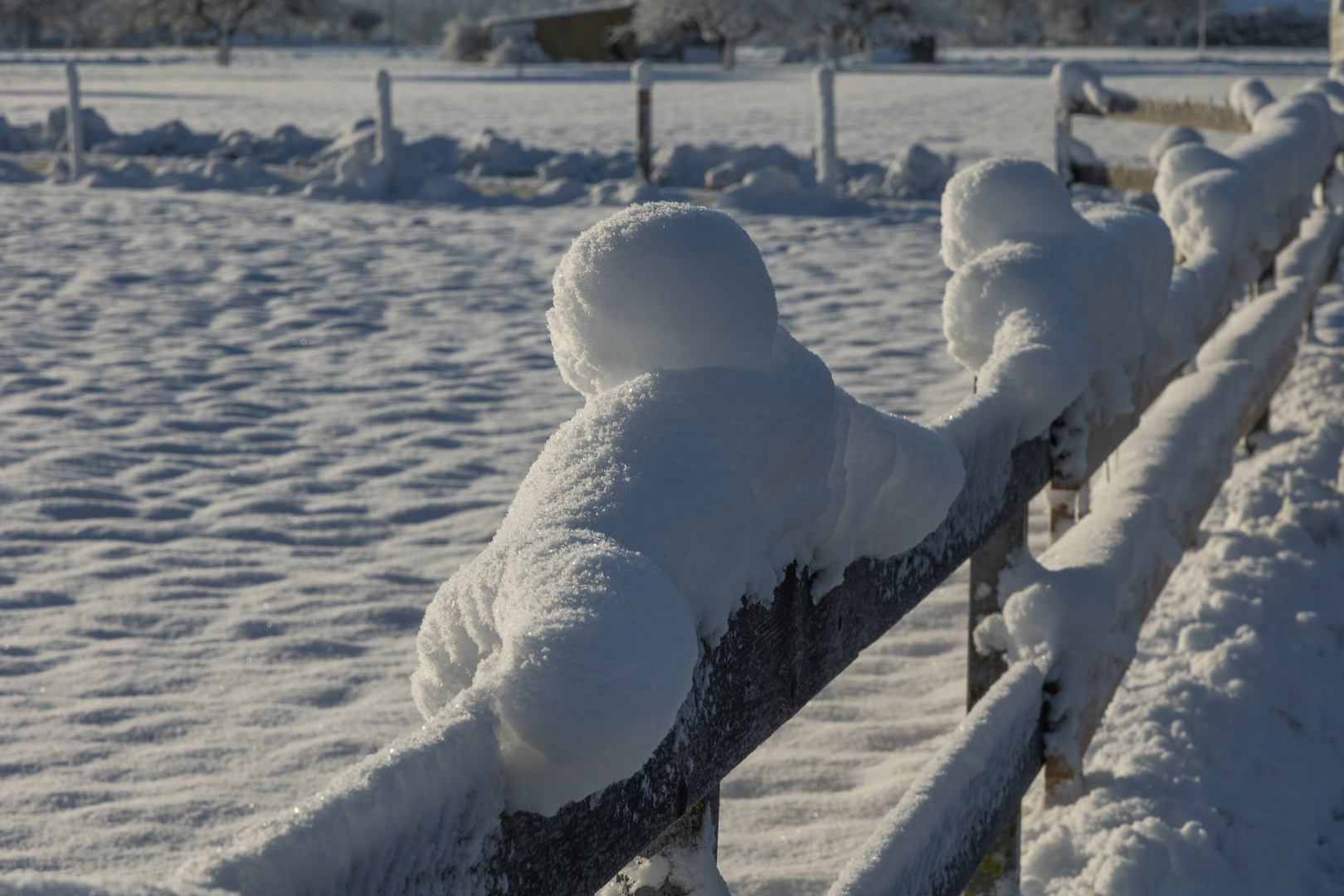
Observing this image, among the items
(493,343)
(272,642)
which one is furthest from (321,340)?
(272,642)

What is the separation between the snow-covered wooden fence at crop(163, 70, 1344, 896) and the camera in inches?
27.8

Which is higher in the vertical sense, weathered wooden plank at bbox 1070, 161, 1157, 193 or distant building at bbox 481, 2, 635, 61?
distant building at bbox 481, 2, 635, 61

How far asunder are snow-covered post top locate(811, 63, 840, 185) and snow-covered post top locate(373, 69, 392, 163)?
4.22 metres

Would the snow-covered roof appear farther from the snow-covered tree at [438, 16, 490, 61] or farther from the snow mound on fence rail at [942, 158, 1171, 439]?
the snow mound on fence rail at [942, 158, 1171, 439]

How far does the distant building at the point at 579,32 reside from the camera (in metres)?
39.3

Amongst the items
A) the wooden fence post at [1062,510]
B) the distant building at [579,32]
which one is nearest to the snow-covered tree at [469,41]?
the distant building at [579,32]

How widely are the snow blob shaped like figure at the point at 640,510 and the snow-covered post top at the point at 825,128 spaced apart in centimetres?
965

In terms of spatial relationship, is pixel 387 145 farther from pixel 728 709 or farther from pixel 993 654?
pixel 728 709

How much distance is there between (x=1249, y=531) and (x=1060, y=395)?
2108 millimetres

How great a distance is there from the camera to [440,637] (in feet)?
3.02

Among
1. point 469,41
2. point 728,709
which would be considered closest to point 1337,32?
point 728,709

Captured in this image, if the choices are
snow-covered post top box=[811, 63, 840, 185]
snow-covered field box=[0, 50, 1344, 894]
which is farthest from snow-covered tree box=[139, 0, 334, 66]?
snow-covered field box=[0, 50, 1344, 894]

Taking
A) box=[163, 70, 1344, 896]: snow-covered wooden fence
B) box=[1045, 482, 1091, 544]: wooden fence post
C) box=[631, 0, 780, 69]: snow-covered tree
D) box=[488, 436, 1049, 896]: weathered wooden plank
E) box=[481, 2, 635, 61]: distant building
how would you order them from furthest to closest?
box=[481, 2, 635, 61]: distant building
box=[631, 0, 780, 69]: snow-covered tree
box=[1045, 482, 1091, 544]: wooden fence post
box=[488, 436, 1049, 896]: weathered wooden plank
box=[163, 70, 1344, 896]: snow-covered wooden fence

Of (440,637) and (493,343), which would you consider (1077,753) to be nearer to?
(440,637)
